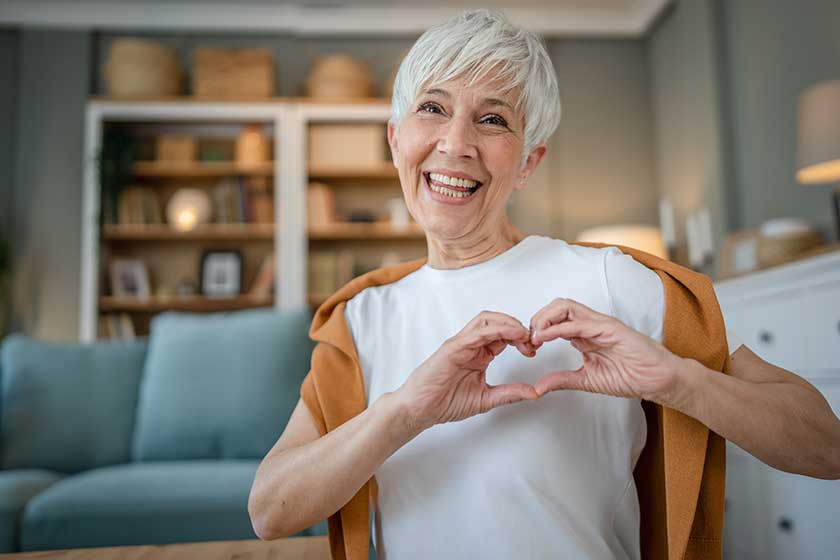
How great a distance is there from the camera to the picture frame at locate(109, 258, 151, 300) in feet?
15.3

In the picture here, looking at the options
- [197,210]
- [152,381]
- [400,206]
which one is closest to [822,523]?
[152,381]

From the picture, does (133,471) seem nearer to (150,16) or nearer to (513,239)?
(513,239)

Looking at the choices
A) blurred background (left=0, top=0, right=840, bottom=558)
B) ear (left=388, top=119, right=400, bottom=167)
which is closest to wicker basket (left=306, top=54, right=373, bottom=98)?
blurred background (left=0, top=0, right=840, bottom=558)

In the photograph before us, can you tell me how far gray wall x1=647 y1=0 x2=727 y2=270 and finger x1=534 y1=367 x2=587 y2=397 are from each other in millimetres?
3337

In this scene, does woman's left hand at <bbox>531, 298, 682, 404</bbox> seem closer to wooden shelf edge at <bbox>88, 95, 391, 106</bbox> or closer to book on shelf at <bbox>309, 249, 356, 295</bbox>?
book on shelf at <bbox>309, 249, 356, 295</bbox>

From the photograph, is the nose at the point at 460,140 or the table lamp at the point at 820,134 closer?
the nose at the point at 460,140

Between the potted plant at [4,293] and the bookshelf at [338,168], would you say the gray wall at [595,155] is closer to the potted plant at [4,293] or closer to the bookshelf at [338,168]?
the bookshelf at [338,168]

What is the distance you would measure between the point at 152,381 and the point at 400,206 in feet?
8.00

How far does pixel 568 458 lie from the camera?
0.95m

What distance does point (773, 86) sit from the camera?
135 inches

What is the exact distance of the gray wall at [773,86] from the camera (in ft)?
9.90

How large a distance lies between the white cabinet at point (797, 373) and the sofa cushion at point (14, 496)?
83.7 inches

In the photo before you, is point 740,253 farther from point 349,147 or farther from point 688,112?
point 349,147

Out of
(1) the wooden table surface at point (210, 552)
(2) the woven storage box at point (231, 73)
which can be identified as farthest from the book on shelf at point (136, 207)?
(1) the wooden table surface at point (210, 552)
